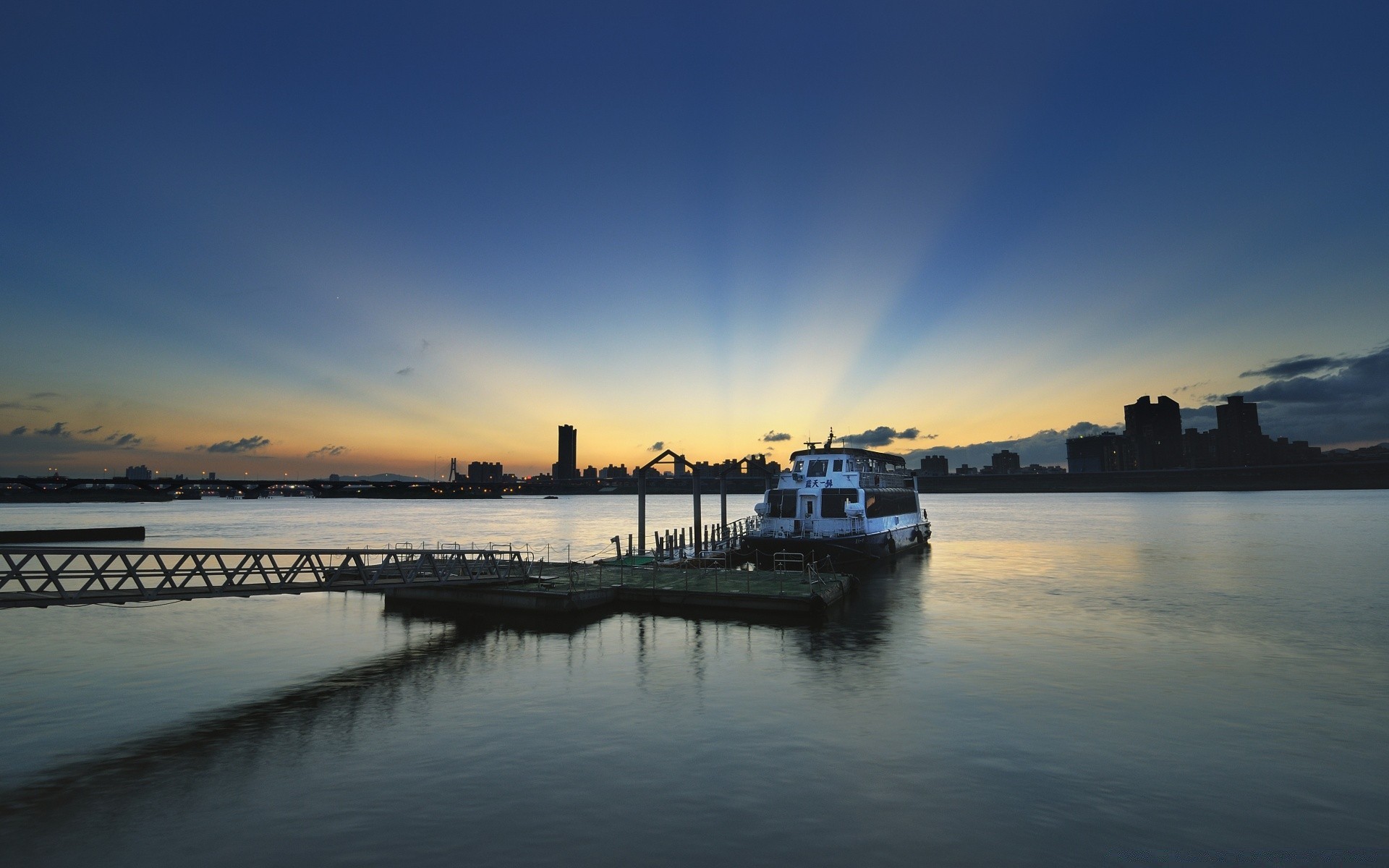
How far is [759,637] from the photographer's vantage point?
29.4 metres

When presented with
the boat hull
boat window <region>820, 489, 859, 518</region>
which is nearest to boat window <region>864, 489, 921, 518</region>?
boat window <region>820, 489, 859, 518</region>

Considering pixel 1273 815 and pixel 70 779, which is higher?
pixel 70 779

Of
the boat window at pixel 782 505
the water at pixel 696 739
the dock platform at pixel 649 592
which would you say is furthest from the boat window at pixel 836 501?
the water at pixel 696 739

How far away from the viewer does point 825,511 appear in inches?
2039

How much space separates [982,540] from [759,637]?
77.8 meters

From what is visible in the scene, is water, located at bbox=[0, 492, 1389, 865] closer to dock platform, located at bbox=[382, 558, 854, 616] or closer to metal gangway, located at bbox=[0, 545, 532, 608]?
dock platform, located at bbox=[382, 558, 854, 616]

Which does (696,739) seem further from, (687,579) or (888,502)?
(888,502)

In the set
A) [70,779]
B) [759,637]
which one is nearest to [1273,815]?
[759,637]

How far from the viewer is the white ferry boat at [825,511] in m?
50.8

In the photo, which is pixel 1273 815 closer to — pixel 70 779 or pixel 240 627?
pixel 70 779

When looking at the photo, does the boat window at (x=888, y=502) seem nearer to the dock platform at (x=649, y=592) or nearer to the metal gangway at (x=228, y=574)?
the dock platform at (x=649, y=592)

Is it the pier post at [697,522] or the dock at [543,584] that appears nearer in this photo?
the dock at [543,584]

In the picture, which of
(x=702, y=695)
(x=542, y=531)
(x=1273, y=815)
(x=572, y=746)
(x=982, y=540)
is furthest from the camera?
(x=542, y=531)

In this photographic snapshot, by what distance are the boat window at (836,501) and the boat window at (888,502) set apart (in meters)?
1.56
